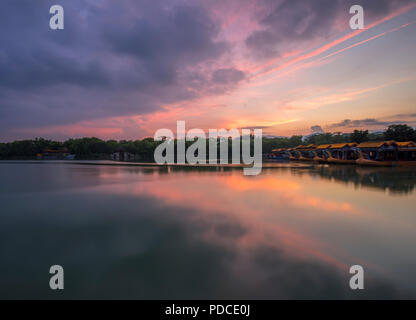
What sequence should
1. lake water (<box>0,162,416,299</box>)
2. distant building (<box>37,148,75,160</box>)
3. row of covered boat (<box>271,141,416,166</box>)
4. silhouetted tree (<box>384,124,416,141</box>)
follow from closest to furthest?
lake water (<box>0,162,416,299</box>), row of covered boat (<box>271,141,416,166</box>), silhouetted tree (<box>384,124,416,141</box>), distant building (<box>37,148,75,160</box>)

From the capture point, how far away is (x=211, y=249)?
5.07 metres

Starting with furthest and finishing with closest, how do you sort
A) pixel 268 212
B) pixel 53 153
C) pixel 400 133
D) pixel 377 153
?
pixel 53 153 < pixel 400 133 < pixel 377 153 < pixel 268 212

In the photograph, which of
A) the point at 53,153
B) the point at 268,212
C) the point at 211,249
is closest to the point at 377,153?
the point at 268,212

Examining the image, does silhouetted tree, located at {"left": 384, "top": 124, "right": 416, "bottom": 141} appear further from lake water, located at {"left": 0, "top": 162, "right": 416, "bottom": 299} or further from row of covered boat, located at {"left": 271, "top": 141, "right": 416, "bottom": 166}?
lake water, located at {"left": 0, "top": 162, "right": 416, "bottom": 299}

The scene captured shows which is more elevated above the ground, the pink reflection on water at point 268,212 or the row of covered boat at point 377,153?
the row of covered boat at point 377,153

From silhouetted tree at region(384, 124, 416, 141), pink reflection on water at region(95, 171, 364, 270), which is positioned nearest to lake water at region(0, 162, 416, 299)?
pink reflection on water at region(95, 171, 364, 270)

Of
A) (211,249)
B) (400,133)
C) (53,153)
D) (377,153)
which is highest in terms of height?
(400,133)

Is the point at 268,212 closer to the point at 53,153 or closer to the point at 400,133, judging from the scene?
the point at 400,133

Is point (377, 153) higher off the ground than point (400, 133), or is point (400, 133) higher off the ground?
point (400, 133)

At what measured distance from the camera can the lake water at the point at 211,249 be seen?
12.1ft

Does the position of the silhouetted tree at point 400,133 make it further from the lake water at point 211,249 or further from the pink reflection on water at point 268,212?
the pink reflection on water at point 268,212

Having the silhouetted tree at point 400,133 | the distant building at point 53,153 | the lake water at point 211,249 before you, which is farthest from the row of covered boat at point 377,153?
the distant building at point 53,153

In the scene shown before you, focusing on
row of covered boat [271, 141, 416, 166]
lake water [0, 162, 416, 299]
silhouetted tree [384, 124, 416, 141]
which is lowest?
lake water [0, 162, 416, 299]

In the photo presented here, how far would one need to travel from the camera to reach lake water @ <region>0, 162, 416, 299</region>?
12.1 feet
